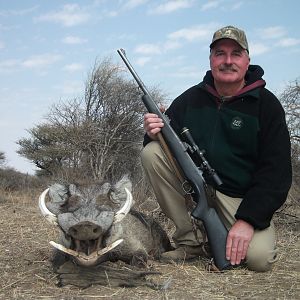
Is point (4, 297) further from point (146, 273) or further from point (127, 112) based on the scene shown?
point (127, 112)

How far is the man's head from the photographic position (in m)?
4.79

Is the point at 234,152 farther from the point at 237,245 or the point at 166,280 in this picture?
the point at 166,280

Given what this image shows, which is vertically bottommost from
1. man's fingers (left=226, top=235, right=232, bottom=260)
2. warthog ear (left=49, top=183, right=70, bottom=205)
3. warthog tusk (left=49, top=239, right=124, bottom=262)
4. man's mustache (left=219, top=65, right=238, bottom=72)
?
man's fingers (left=226, top=235, right=232, bottom=260)

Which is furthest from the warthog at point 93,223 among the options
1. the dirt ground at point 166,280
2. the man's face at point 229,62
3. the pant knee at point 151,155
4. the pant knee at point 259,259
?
the man's face at point 229,62

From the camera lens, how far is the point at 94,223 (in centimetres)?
322

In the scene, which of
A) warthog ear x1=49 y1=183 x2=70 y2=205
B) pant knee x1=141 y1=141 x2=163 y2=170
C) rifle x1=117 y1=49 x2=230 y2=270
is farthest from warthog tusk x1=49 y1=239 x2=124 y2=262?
pant knee x1=141 y1=141 x2=163 y2=170

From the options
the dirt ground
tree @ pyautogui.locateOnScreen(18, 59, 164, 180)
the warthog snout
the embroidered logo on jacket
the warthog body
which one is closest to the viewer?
the warthog snout

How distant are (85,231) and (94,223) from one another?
8 cm

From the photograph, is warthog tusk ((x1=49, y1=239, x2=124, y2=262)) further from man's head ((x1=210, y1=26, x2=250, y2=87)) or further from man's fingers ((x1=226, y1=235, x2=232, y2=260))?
man's head ((x1=210, y1=26, x2=250, y2=87))

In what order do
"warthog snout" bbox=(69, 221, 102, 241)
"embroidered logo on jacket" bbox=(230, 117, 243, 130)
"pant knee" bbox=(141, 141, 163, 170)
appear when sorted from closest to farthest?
"warthog snout" bbox=(69, 221, 102, 241) → "embroidered logo on jacket" bbox=(230, 117, 243, 130) → "pant knee" bbox=(141, 141, 163, 170)

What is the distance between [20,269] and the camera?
14.1 feet

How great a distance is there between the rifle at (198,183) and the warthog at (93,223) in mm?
619

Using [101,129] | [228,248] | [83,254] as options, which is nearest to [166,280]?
[228,248]

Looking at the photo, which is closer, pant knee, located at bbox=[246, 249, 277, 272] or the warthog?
the warthog
